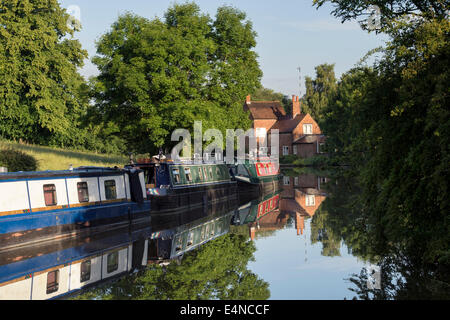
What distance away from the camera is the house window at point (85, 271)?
38.3 feet

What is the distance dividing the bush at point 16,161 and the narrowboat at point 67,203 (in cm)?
812

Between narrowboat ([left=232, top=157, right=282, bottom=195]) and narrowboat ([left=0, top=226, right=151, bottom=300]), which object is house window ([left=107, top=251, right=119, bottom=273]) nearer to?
narrowboat ([left=0, top=226, right=151, bottom=300])

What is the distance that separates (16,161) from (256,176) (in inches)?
643

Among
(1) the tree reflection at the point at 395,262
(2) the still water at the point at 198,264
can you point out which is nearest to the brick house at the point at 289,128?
(2) the still water at the point at 198,264

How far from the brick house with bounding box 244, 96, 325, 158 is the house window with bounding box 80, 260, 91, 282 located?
60.7 meters

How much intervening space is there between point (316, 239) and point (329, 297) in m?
7.09

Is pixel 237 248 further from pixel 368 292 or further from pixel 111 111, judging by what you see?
pixel 111 111

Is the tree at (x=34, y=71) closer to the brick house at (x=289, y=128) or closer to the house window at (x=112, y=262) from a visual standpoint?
the house window at (x=112, y=262)

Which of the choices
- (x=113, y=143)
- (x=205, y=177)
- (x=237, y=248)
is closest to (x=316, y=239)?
(x=237, y=248)

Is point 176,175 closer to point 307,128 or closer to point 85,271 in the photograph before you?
point 85,271

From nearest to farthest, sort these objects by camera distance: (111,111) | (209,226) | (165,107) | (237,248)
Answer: (237,248), (209,226), (165,107), (111,111)

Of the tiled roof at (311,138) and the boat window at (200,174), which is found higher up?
the tiled roof at (311,138)

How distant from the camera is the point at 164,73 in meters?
31.9

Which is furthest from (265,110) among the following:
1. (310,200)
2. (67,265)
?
(67,265)
